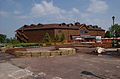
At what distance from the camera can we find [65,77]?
4.39m

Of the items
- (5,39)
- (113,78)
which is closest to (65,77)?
(113,78)

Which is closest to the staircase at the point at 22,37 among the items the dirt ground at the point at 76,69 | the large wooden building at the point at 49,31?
the large wooden building at the point at 49,31

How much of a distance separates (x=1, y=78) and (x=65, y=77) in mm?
2708

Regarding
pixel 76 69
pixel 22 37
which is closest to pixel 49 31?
pixel 22 37

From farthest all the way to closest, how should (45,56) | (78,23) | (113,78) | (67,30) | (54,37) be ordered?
(78,23) → (67,30) → (54,37) → (45,56) → (113,78)

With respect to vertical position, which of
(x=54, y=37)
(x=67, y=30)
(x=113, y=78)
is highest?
(x=67, y=30)

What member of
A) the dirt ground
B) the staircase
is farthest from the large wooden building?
the dirt ground

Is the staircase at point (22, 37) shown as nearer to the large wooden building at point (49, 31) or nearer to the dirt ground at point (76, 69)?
the large wooden building at point (49, 31)

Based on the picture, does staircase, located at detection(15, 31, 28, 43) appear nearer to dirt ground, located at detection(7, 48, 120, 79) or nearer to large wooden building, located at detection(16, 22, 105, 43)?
large wooden building, located at detection(16, 22, 105, 43)

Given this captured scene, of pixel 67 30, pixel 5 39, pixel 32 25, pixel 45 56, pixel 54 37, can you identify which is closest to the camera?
pixel 45 56

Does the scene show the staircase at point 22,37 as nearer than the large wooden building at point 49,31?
No

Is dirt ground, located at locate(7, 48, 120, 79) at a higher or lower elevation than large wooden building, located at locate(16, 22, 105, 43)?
lower

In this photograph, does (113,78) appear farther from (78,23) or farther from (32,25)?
(78,23)

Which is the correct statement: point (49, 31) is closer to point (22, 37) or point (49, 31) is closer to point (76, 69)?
point (22, 37)
